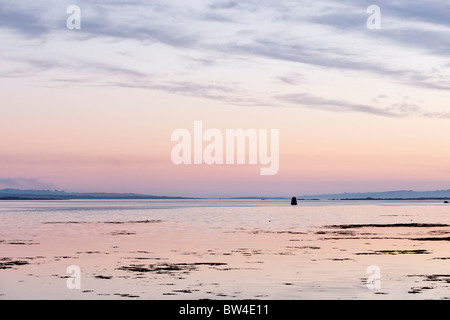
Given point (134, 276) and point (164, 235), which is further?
point (164, 235)

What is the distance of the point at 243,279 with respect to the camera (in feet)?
94.9

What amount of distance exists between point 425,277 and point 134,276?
12492 mm

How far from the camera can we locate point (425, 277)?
1153 inches

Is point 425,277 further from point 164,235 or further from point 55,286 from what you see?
point 164,235

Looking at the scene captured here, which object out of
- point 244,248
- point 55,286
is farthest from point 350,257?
point 55,286
